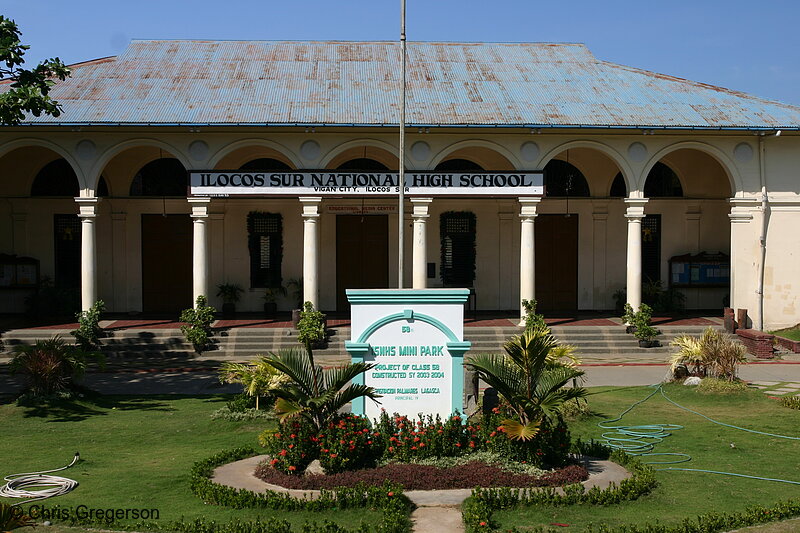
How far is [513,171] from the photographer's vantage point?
23.7m

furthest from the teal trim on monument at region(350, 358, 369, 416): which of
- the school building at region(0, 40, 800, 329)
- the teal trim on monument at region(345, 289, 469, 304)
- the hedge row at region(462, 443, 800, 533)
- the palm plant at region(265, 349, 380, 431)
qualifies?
the school building at region(0, 40, 800, 329)

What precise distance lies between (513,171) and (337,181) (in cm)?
513

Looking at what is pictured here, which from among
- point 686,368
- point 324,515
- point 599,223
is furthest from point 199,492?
point 599,223

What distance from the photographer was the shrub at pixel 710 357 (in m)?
17.1

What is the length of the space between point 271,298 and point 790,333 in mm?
16225

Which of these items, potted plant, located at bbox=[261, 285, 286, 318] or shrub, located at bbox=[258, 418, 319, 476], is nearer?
shrub, located at bbox=[258, 418, 319, 476]

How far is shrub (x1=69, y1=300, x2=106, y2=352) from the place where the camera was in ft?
73.3

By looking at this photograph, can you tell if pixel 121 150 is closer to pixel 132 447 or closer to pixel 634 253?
pixel 132 447

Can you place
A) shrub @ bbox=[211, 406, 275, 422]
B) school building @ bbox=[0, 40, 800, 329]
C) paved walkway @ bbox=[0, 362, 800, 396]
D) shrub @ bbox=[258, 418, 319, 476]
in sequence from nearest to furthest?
shrub @ bbox=[258, 418, 319, 476]
shrub @ bbox=[211, 406, 275, 422]
paved walkway @ bbox=[0, 362, 800, 396]
school building @ bbox=[0, 40, 800, 329]

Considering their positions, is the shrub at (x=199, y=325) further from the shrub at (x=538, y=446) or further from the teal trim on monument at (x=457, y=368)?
the shrub at (x=538, y=446)

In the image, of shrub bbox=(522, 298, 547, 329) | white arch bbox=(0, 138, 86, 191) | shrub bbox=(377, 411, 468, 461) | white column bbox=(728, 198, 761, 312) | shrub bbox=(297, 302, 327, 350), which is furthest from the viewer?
white column bbox=(728, 198, 761, 312)

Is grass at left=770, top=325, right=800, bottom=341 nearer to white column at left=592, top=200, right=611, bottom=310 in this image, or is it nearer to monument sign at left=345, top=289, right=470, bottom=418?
white column at left=592, top=200, right=611, bottom=310

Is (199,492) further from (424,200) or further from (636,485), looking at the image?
(424,200)

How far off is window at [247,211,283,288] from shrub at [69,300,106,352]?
19.5 feet
